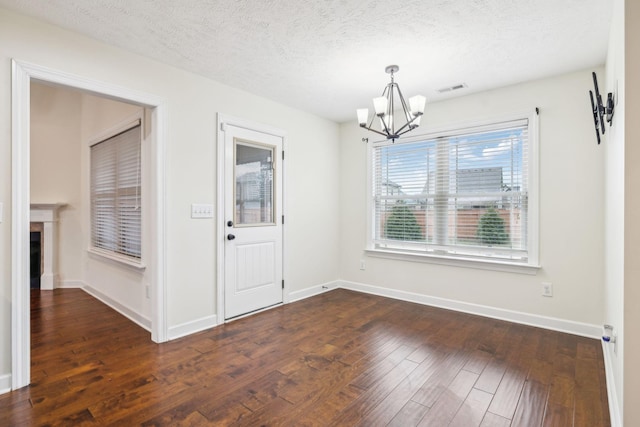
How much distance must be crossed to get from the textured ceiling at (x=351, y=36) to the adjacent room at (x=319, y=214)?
0.07 ft

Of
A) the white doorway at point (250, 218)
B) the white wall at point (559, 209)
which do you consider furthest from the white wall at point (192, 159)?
the white wall at point (559, 209)

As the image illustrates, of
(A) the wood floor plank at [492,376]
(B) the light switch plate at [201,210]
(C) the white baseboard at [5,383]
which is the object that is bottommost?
(A) the wood floor plank at [492,376]

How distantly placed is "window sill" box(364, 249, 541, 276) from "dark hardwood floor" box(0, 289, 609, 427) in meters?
0.57

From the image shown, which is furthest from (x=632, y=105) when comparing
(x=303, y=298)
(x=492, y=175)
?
(x=303, y=298)

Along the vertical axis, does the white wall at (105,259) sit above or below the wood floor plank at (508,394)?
above

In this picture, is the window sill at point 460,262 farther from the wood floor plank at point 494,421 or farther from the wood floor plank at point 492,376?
the wood floor plank at point 494,421

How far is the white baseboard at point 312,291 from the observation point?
423 centimetres

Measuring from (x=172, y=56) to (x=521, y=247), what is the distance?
3.86 m

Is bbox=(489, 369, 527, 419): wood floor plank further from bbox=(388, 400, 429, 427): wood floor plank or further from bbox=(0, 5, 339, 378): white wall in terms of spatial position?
bbox=(0, 5, 339, 378): white wall

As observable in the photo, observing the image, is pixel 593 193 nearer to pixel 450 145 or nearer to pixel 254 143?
pixel 450 145

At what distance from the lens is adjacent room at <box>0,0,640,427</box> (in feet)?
6.75

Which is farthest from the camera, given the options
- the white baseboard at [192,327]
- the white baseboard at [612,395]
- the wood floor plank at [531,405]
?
the white baseboard at [192,327]

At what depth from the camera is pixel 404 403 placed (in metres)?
2.00

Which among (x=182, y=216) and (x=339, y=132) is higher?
(x=339, y=132)
